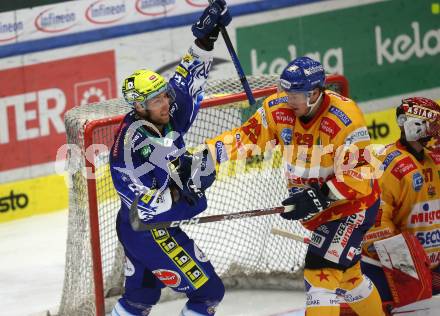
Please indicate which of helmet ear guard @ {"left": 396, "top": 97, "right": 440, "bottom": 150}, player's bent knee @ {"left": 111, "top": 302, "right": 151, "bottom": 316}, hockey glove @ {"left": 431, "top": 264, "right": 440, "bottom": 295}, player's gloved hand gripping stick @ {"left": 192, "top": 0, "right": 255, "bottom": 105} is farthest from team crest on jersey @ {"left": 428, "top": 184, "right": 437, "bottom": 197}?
player's bent knee @ {"left": 111, "top": 302, "right": 151, "bottom": 316}

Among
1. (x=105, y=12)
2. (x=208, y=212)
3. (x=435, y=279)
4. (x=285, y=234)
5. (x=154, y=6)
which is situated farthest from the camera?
(x=154, y=6)

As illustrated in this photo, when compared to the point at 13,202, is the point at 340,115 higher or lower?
higher

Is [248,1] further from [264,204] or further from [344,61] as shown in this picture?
[264,204]

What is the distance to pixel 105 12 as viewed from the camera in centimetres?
842

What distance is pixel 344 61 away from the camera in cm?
941

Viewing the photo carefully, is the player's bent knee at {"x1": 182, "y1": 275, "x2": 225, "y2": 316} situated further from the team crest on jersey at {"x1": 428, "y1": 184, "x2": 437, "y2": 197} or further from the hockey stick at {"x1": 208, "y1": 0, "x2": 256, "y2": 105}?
the team crest on jersey at {"x1": 428, "y1": 184, "x2": 437, "y2": 197}

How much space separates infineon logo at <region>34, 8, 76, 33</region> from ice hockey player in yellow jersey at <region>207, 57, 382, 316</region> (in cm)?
295

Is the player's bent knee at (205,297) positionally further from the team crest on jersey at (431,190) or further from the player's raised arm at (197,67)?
the team crest on jersey at (431,190)

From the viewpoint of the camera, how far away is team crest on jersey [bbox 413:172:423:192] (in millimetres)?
6090

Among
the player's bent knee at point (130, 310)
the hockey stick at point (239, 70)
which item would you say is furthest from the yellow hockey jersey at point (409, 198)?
the player's bent knee at point (130, 310)

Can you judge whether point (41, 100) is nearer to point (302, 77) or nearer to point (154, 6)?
point (154, 6)

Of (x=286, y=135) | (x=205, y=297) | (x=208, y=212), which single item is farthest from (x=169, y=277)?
(x=208, y=212)

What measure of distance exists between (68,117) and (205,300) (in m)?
1.40

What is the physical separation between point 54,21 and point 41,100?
0.55m
